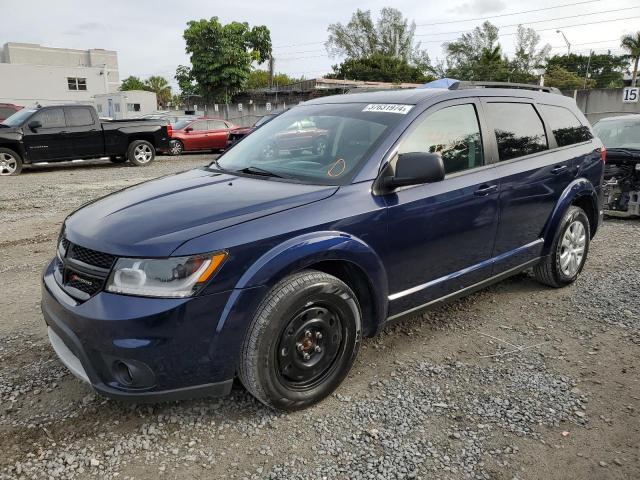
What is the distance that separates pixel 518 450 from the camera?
257 centimetres

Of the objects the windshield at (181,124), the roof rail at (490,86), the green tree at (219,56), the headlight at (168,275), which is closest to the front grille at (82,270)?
the headlight at (168,275)

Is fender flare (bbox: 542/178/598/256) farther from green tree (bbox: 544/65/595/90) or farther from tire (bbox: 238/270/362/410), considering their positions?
green tree (bbox: 544/65/595/90)

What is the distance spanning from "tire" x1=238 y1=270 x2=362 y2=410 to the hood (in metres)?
0.44

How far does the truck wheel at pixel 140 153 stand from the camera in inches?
584

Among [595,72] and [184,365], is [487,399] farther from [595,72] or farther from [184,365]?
[595,72]

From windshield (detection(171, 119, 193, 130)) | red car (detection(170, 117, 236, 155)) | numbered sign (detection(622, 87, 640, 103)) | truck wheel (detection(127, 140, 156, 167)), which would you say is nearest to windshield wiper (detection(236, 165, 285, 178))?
truck wheel (detection(127, 140, 156, 167))

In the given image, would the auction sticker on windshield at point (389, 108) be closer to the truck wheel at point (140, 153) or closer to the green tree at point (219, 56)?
the truck wheel at point (140, 153)

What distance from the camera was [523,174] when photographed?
13.1ft

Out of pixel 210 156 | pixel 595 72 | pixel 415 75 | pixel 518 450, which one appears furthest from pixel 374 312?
pixel 595 72

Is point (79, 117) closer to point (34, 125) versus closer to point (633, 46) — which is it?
point (34, 125)

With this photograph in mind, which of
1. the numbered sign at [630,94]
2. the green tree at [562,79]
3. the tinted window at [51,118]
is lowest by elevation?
the tinted window at [51,118]

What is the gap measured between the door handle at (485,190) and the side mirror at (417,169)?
69 centimetres

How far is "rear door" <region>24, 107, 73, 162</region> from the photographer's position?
42.4 ft

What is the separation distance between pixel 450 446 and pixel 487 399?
20.8 inches
